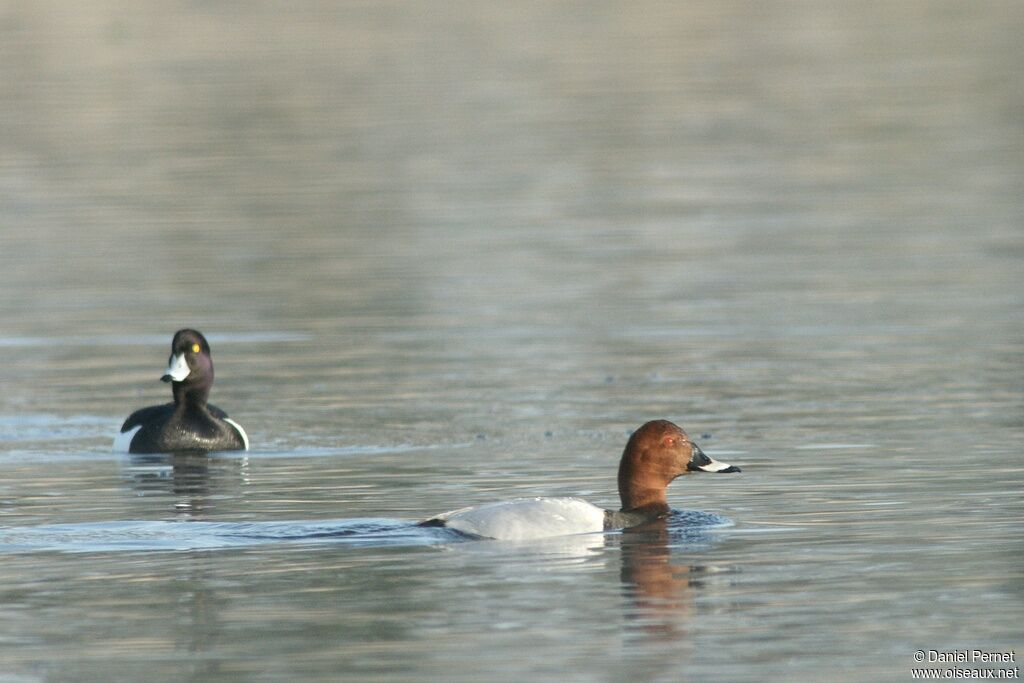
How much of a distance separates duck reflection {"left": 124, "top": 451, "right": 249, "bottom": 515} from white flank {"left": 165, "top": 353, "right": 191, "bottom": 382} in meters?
0.76

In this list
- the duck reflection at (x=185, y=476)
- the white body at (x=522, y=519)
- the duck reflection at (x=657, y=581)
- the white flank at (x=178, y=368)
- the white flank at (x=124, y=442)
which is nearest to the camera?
the duck reflection at (x=657, y=581)

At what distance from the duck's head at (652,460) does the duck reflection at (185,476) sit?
2662mm

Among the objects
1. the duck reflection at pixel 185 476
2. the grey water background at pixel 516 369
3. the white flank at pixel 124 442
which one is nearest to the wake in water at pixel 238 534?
the grey water background at pixel 516 369

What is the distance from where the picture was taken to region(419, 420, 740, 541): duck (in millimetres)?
12555

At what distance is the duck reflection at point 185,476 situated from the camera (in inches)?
575

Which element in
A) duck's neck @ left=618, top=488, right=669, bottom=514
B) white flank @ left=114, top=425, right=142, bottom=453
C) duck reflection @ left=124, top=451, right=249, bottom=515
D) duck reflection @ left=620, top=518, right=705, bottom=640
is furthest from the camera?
white flank @ left=114, top=425, right=142, bottom=453

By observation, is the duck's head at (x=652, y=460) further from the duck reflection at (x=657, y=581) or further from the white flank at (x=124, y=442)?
the white flank at (x=124, y=442)

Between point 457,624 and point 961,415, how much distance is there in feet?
23.7

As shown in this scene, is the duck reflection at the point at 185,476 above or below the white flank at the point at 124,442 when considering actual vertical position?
below

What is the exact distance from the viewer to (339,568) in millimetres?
11789

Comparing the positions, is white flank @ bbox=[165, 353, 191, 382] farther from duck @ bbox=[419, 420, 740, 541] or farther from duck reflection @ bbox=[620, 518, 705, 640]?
duck reflection @ bbox=[620, 518, 705, 640]

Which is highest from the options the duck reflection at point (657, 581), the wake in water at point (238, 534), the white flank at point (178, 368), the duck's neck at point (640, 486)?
the white flank at point (178, 368)

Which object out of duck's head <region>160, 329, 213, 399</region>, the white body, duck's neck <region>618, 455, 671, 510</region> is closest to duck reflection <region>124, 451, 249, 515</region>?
duck's head <region>160, 329, 213, 399</region>

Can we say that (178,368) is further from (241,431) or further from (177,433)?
(241,431)
